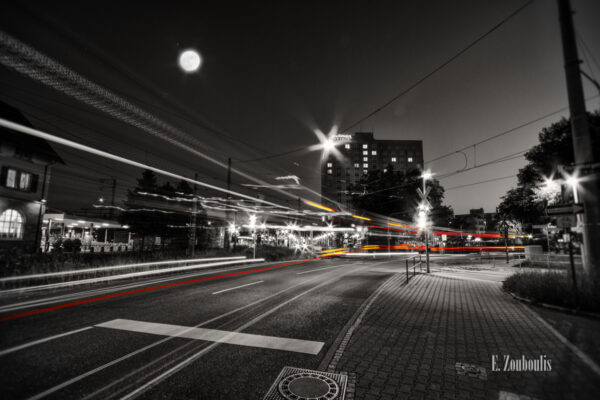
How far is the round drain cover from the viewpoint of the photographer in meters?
3.47

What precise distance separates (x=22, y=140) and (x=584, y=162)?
112 feet

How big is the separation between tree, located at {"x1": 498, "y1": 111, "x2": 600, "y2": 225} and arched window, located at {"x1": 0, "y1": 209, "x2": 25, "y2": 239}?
4403 cm

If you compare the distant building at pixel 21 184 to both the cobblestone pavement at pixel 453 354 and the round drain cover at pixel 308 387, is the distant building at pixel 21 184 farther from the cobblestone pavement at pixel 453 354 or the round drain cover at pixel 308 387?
the cobblestone pavement at pixel 453 354

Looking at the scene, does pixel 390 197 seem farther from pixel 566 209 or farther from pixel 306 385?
pixel 306 385

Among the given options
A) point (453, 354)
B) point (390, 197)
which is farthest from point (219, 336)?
point (390, 197)

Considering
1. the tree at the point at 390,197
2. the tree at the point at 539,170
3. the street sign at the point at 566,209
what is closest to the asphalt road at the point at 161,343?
the street sign at the point at 566,209

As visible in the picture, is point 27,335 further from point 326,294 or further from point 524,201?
point 524,201

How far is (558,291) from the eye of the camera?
314 inches

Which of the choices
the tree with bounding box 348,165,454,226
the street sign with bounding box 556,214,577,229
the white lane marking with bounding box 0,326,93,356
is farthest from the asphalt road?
the tree with bounding box 348,165,454,226

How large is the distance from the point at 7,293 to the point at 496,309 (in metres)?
16.0

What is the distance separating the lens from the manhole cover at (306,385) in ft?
11.4

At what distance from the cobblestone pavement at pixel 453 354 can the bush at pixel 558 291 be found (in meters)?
0.96

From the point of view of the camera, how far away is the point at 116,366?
4.19m

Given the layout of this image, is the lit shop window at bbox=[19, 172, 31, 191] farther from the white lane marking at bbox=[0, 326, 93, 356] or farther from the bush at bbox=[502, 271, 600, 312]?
the bush at bbox=[502, 271, 600, 312]
